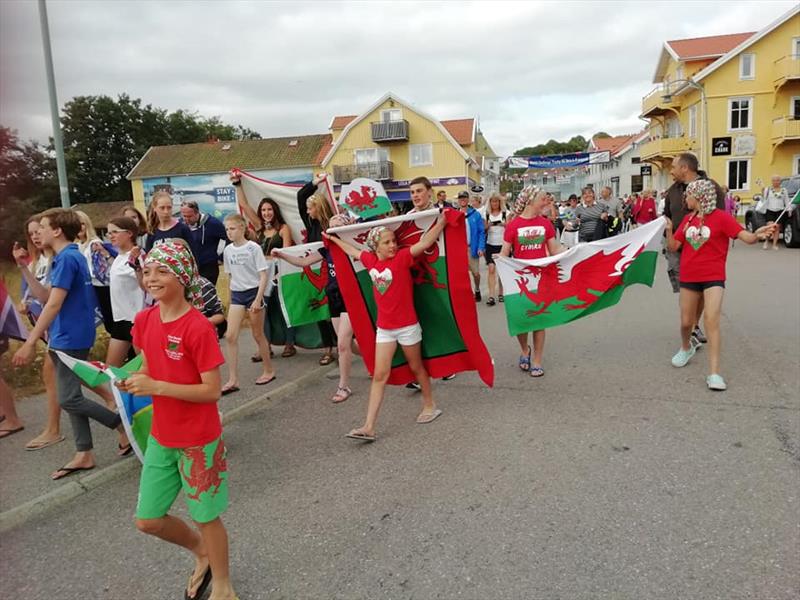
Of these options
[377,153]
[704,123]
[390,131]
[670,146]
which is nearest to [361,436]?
[704,123]

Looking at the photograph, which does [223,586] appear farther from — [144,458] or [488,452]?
[488,452]

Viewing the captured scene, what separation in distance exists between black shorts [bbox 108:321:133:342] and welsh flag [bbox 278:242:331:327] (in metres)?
2.04

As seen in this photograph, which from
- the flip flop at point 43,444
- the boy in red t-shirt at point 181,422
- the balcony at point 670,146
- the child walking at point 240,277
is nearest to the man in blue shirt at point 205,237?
the child walking at point 240,277

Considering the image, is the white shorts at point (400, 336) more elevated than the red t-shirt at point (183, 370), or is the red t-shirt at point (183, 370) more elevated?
the red t-shirt at point (183, 370)

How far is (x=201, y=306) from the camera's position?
10.4 ft

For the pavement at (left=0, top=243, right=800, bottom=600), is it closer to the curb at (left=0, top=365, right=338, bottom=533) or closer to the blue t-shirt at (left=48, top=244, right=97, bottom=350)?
the curb at (left=0, top=365, right=338, bottom=533)

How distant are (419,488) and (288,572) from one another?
3.56 ft

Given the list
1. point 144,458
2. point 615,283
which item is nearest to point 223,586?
point 144,458

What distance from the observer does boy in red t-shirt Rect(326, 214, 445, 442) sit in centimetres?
465

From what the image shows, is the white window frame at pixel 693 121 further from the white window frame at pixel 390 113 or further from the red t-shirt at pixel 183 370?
the red t-shirt at pixel 183 370

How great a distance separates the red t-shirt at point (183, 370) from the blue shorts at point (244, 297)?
3481 millimetres

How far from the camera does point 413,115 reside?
Answer: 4809 cm

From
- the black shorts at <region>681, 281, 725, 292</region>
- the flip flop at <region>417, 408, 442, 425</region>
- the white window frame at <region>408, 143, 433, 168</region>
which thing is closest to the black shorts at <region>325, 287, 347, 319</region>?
the flip flop at <region>417, 408, 442, 425</region>

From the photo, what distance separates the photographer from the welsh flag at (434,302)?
500 centimetres
